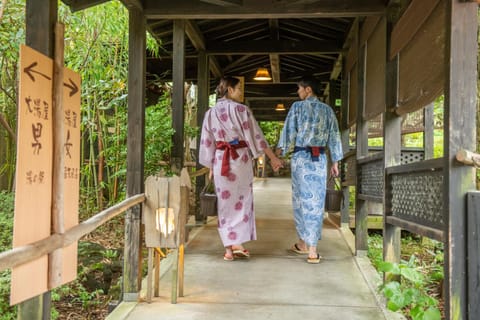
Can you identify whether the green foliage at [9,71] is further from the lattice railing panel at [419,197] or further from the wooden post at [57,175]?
the lattice railing panel at [419,197]

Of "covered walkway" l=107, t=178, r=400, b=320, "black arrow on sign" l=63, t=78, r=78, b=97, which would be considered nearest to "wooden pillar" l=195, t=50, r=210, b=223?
"covered walkway" l=107, t=178, r=400, b=320

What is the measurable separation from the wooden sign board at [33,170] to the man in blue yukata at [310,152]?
8.73 ft

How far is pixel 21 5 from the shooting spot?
5.50 m

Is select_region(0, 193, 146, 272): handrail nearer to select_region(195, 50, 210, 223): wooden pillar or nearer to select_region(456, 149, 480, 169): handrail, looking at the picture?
select_region(456, 149, 480, 169): handrail

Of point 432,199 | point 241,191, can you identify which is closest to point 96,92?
point 241,191

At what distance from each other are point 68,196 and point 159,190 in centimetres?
105

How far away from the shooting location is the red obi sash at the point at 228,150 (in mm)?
4355

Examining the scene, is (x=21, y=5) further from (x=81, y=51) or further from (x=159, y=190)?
(x=159, y=190)

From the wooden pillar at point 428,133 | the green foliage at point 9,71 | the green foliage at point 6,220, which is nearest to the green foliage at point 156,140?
the green foliage at point 9,71

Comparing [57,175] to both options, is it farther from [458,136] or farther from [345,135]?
[345,135]

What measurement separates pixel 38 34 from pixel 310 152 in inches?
111

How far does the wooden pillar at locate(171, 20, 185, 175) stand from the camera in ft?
17.0

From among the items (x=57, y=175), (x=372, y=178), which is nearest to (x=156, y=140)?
(x=372, y=178)

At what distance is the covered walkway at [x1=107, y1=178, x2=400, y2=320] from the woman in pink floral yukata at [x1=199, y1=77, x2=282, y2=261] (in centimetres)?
30
